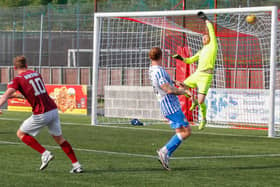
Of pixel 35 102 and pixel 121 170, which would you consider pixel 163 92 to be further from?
pixel 35 102

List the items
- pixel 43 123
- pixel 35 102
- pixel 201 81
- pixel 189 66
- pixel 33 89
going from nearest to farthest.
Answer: pixel 33 89 < pixel 35 102 < pixel 43 123 < pixel 201 81 < pixel 189 66

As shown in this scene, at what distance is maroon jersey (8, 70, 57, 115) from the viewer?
11.1 metres

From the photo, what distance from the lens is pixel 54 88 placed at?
1164 inches

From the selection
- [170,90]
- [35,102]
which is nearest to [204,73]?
[170,90]

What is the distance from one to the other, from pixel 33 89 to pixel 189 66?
1402 centimetres

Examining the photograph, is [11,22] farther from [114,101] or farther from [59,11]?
[114,101]

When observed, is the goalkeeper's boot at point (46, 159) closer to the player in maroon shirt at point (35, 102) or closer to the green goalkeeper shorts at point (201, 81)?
the player in maroon shirt at point (35, 102)

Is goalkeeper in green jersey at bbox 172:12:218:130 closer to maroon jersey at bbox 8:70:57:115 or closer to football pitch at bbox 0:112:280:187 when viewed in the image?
football pitch at bbox 0:112:280:187

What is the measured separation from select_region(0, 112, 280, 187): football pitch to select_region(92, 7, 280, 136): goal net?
9.32 feet

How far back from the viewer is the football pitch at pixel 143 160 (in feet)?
34.9

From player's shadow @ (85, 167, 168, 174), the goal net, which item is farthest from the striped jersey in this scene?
the goal net

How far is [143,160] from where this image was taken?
518 inches

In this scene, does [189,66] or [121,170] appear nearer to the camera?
[121,170]

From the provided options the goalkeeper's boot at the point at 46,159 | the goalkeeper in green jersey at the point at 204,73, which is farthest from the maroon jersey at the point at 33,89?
the goalkeeper in green jersey at the point at 204,73
